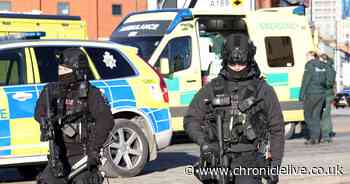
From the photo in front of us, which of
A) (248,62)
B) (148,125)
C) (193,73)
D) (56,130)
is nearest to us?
(248,62)

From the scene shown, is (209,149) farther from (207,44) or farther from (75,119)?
(207,44)

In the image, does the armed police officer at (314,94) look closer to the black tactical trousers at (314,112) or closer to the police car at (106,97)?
the black tactical trousers at (314,112)

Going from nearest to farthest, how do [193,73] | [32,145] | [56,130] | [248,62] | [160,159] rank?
1. [248,62]
2. [56,130]
3. [32,145]
4. [160,159]
5. [193,73]

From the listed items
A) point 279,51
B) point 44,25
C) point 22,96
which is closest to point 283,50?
point 279,51

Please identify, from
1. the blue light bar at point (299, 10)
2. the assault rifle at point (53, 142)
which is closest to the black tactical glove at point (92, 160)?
the assault rifle at point (53, 142)

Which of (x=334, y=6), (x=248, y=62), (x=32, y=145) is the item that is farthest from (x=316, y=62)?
(x=334, y=6)

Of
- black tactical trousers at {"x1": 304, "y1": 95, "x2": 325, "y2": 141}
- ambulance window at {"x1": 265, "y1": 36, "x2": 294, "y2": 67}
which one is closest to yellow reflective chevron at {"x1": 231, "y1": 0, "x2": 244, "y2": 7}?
ambulance window at {"x1": 265, "y1": 36, "x2": 294, "y2": 67}

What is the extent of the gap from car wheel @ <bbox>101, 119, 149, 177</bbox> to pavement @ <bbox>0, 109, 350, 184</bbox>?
0.12 m

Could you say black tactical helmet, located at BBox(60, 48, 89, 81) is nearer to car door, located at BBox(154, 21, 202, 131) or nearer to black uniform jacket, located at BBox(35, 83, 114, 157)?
black uniform jacket, located at BBox(35, 83, 114, 157)

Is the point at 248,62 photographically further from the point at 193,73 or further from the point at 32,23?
the point at 32,23

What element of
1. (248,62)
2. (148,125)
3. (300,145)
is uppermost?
(248,62)

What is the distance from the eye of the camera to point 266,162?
5.16m

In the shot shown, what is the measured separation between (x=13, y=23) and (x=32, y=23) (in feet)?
1.42

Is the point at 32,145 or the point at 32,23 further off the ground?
the point at 32,23
